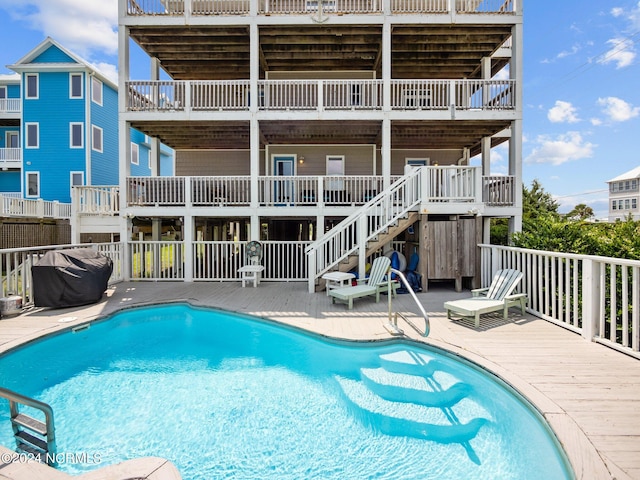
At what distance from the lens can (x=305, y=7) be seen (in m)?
11.5

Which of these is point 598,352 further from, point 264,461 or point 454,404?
point 264,461

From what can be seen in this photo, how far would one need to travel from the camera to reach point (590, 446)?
8.91ft

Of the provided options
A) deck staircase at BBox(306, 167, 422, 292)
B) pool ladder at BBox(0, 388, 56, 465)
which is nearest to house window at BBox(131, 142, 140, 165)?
deck staircase at BBox(306, 167, 422, 292)

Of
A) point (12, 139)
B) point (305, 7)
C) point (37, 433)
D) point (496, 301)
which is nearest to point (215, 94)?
point (305, 7)

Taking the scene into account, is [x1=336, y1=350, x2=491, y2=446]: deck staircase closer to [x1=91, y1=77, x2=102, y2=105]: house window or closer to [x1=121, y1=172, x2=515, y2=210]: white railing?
[x1=121, y1=172, x2=515, y2=210]: white railing

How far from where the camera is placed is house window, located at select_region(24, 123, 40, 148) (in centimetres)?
1983

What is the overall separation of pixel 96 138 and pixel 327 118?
17138mm

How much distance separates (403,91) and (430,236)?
5.97 metres

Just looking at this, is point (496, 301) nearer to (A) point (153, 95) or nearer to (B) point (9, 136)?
(A) point (153, 95)

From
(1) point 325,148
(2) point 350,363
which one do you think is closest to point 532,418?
(2) point 350,363

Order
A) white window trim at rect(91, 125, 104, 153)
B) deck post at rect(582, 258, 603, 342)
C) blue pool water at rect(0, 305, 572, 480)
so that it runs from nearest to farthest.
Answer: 1. blue pool water at rect(0, 305, 572, 480)
2. deck post at rect(582, 258, 603, 342)
3. white window trim at rect(91, 125, 104, 153)

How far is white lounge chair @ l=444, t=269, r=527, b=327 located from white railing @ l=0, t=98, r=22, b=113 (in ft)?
90.9

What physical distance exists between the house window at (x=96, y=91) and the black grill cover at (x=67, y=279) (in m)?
17.0

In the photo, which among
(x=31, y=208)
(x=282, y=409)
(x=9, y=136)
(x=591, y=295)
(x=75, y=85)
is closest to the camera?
(x=282, y=409)
